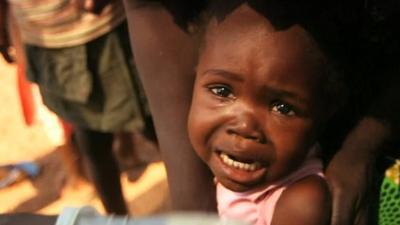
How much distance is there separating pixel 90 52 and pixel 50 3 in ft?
0.44

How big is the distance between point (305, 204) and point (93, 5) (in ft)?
1.99

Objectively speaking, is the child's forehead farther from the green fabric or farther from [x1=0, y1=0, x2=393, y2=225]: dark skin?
the green fabric

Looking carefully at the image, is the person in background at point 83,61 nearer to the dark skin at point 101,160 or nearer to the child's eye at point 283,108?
the dark skin at point 101,160

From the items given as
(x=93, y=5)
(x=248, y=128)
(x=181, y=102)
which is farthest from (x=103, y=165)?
(x=248, y=128)

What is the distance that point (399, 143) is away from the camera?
34.5 inches

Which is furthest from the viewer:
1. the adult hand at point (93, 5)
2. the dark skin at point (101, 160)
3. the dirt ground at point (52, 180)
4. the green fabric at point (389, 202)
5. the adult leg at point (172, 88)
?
the dirt ground at point (52, 180)

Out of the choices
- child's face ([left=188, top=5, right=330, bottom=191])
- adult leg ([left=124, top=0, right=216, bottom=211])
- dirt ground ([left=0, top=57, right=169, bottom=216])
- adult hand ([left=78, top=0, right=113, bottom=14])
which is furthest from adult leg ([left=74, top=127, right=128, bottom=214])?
child's face ([left=188, top=5, right=330, bottom=191])

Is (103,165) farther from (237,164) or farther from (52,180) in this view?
(237,164)

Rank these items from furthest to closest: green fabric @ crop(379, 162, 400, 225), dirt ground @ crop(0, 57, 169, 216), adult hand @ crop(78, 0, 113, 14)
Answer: dirt ground @ crop(0, 57, 169, 216) → adult hand @ crop(78, 0, 113, 14) → green fabric @ crop(379, 162, 400, 225)

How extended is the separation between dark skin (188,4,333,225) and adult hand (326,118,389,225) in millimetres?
20

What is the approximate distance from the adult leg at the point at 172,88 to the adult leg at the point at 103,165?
54 cm

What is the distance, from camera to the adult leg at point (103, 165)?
1.46 m

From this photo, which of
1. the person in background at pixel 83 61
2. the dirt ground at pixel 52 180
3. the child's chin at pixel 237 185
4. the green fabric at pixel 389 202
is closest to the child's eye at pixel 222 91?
the child's chin at pixel 237 185

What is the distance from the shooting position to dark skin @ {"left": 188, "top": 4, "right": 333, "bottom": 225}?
2.43ft
